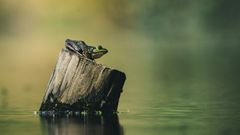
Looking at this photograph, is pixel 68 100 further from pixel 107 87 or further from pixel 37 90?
pixel 37 90

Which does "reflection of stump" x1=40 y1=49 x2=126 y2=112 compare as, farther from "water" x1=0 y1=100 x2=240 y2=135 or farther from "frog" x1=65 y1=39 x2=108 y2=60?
"water" x1=0 y1=100 x2=240 y2=135

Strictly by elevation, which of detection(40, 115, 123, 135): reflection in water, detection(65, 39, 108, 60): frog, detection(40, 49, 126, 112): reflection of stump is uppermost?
detection(65, 39, 108, 60): frog

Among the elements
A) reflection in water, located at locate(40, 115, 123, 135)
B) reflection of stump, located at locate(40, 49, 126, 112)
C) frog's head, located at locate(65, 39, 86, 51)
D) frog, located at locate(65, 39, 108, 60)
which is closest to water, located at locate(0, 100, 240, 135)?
reflection in water, located at locate(40, 115, 123, 135)

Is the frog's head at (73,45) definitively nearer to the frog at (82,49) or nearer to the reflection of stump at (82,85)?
the frog at (82,49)

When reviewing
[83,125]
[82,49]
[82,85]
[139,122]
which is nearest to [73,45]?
[82,49]

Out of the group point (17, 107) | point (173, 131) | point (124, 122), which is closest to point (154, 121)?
point (124, 122)

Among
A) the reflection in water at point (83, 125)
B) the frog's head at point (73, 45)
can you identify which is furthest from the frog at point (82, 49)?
the reflection in water at point (83, 125)
